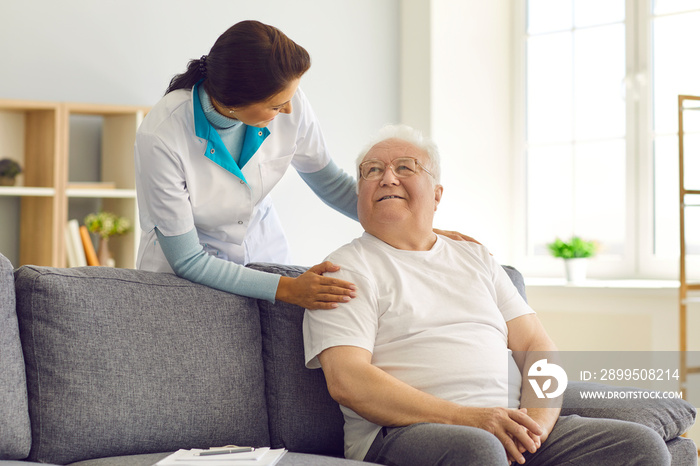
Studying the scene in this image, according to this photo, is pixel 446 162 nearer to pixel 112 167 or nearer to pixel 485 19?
pixel 485 19

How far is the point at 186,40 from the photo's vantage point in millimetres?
3684

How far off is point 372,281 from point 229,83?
57 centimetres

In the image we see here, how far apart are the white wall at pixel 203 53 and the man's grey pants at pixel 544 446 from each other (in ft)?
7.75

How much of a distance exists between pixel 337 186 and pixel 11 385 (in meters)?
1.11

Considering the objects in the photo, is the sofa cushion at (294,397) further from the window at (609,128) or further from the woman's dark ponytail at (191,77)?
the window at (609,128)

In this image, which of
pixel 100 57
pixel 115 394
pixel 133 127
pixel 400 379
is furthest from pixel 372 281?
pixel 100 57

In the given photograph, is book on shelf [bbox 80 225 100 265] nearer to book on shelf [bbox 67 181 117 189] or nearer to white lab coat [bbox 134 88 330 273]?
book on shelf [bbox 67 181 117 189]

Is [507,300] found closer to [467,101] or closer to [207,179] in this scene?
[207,179]

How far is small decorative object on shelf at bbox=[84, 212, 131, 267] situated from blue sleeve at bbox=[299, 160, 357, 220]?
134cm

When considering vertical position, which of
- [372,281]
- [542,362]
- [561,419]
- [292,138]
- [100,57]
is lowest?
[561,419]

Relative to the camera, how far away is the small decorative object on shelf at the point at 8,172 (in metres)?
3.22

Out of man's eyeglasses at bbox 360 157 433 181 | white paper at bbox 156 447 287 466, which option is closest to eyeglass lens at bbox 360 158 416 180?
man's eyeglasses at bbox 360 157 433 181

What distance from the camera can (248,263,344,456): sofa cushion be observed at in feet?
5.99

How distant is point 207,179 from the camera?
6.35ft
